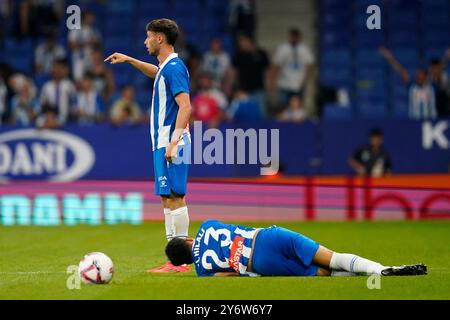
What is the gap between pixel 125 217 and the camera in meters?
17.9

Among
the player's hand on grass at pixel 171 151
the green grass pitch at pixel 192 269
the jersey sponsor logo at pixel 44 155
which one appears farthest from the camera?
the jersey sponsor logo at pixel 44 155

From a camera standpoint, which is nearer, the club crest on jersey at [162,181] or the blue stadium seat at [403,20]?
the club crest on jersey at [162,181]

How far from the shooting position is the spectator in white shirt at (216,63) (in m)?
20.3

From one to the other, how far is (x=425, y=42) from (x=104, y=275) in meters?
14.4

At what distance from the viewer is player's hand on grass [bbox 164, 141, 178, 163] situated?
A: 9.55m

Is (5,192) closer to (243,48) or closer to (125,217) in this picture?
(125,217)

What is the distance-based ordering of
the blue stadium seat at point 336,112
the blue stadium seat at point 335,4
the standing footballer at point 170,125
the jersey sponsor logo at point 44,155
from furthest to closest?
1. the blue stadium seat at point 335,4
2. the blue stadium seat at point 336,112
3. the jersey sponsor logo at point 44,155
4. the standing footballer at point 170,125

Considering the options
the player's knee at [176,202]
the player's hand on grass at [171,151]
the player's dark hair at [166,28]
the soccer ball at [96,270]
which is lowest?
the soccer ball at [96,270]

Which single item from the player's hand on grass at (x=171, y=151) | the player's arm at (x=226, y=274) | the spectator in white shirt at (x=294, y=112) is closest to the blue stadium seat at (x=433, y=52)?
the spectator in white shirt at (x=294, y=112)

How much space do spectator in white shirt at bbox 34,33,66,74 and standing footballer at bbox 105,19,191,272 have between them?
36.1 ft

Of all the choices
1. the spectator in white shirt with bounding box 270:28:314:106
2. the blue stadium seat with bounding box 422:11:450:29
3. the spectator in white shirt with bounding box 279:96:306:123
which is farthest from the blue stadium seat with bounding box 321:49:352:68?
the spectator in white shirt with bounding box 279:96:306:123

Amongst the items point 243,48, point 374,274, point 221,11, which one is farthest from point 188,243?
point 221,11

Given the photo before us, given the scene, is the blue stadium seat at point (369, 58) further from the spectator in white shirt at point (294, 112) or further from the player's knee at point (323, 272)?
the player's knee at point (323, 272)

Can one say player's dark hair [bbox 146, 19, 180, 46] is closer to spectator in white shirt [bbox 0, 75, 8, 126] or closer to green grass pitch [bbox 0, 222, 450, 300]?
green grass pitch [bbox 0, 222, 450, 300]
